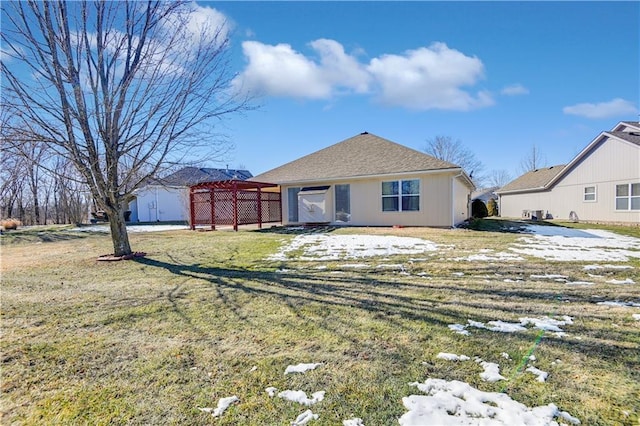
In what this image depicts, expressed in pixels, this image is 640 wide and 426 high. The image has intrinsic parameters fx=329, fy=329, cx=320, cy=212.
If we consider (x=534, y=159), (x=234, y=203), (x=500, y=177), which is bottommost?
(x=234, y=203)

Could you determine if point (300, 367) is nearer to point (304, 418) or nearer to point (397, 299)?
point (304, 418)

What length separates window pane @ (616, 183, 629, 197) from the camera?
1527 cm

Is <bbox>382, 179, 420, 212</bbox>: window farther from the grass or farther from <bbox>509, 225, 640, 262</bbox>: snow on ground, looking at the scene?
the grass

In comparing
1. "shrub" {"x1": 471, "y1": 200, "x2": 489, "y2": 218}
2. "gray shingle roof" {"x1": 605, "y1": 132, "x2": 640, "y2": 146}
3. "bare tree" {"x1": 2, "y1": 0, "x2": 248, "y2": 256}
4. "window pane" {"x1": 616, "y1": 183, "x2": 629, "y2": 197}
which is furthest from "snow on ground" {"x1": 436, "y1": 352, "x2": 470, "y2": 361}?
"shrub" {"x1": 471, "y1": 200, "x2": 489, "y2": 218}

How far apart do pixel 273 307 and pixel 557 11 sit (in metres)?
11.6

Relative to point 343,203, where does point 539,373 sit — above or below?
below

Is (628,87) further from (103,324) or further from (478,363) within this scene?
(103,324)

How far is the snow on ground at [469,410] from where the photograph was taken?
178 centimetres

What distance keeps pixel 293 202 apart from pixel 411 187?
18.0ft

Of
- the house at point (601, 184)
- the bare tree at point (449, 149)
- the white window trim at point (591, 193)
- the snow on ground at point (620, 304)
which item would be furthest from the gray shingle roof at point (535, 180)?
the snow on ground at point (620, 304)

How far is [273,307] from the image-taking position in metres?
3.83

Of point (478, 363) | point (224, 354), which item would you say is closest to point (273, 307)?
point (224, 354)

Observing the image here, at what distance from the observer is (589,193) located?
1756cm

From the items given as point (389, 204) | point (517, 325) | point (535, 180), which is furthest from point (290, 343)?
point (535, 180)
